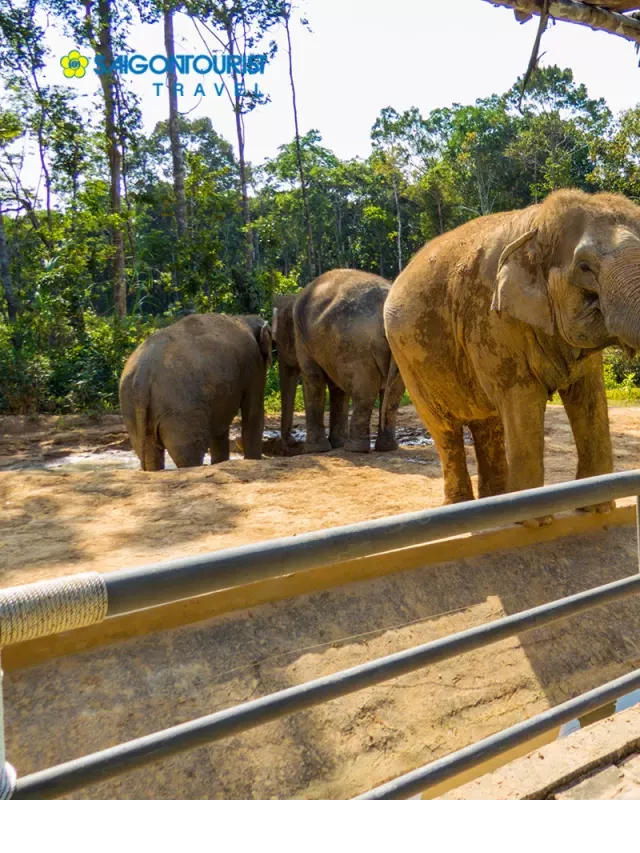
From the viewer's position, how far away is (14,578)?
3.94m

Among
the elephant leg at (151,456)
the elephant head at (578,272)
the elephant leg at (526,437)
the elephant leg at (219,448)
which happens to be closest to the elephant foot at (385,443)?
the elephant leg at (219,448)

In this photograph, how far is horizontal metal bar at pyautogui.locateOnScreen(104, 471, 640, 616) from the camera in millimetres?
1207

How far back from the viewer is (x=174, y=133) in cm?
1662

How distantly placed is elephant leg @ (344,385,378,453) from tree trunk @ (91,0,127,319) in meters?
9.44

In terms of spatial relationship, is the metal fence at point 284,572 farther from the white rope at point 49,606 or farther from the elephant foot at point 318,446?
the elephant foot at point 318,446

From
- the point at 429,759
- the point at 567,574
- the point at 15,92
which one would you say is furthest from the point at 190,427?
the point at 15,92

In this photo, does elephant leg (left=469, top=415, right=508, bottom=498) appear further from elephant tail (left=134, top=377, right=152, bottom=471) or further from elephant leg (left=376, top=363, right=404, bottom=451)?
elephant tail (left=134, top=377, right=152, bottom=471)

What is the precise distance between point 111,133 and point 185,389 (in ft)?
36.5

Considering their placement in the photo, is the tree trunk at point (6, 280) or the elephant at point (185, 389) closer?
the elephant at point (185, 389)

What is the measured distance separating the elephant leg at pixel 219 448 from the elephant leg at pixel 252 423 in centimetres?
28

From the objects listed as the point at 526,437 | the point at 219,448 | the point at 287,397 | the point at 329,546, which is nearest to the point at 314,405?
the point at 287,397

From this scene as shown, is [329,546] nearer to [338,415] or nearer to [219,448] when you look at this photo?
[219,448]

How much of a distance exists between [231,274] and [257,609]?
42.4 ft

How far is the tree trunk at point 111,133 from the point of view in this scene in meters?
16.8
